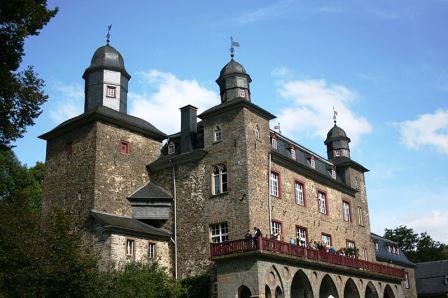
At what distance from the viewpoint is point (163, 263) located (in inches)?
1248

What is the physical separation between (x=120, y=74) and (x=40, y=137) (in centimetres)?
664

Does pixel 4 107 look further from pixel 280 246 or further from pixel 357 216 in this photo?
pixel 357 216

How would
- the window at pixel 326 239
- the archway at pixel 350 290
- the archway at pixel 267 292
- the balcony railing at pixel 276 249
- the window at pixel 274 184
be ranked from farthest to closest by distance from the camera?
the window at pixel 326 239
the archway at pixel 350 290
the window at pixel 274 184
the archway at pixel 267 292
the balcony railing at pixel 276 249

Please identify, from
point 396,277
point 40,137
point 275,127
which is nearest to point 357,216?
point 396,277

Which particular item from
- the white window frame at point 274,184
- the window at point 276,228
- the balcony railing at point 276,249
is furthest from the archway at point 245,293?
the white window frame at point 274,184

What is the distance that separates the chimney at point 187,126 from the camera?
34.2 m

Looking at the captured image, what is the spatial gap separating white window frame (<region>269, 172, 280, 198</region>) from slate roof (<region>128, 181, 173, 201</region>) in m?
6.05

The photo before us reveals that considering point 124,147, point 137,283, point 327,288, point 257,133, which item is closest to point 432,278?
point 327,288

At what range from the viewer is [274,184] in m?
32.8

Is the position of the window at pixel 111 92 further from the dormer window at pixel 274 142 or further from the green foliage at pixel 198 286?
the green foliage at pixel 198 286

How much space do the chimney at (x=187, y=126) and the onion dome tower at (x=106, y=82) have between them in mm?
4183

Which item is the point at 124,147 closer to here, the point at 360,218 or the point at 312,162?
the point at 312,162

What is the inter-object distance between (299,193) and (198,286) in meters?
9.70

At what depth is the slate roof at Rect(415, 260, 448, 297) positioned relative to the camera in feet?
190
